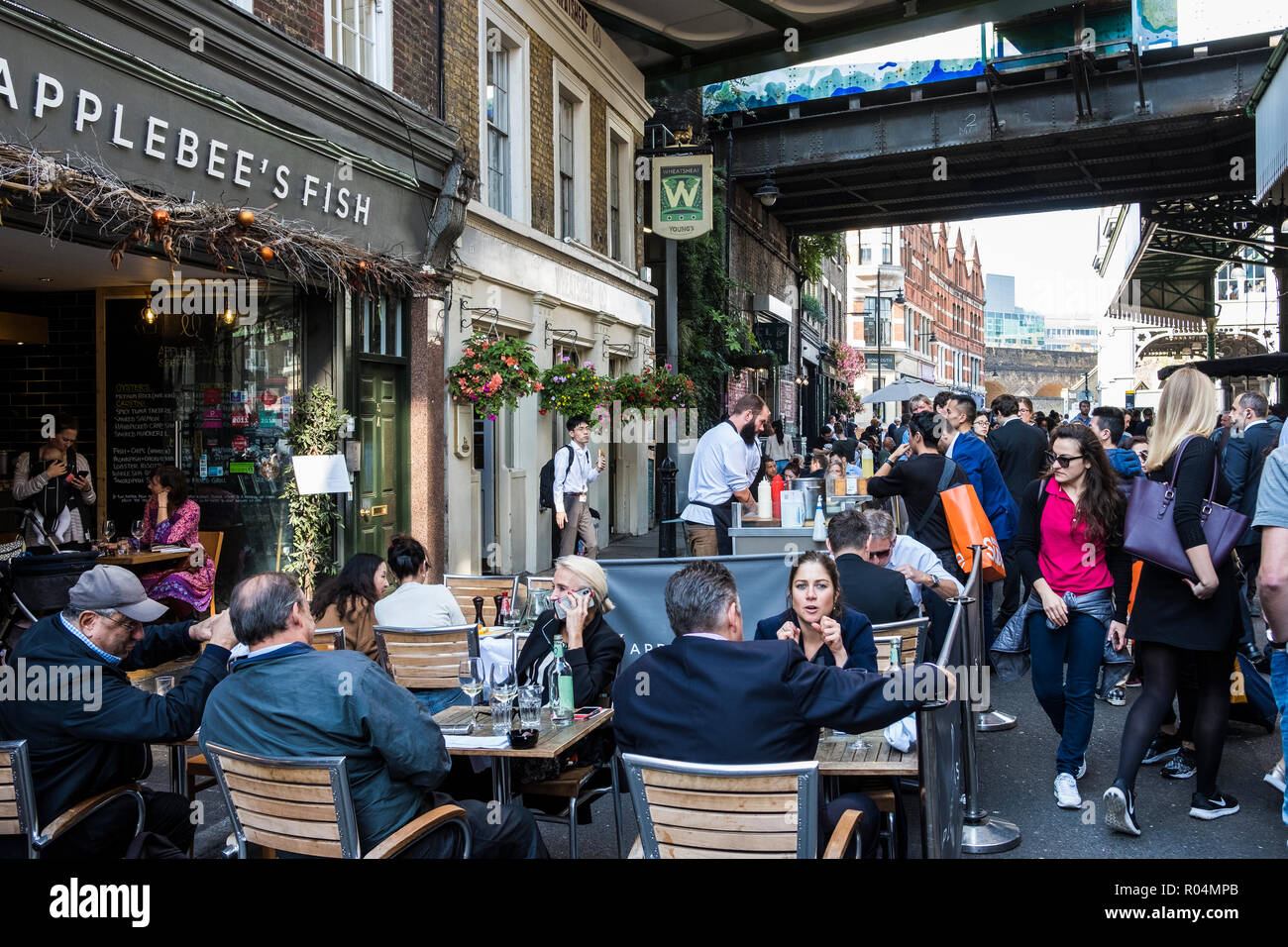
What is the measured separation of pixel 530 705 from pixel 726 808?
4.95ft

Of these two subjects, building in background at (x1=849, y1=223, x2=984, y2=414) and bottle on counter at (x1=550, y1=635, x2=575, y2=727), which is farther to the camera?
building in background at (x1=849, y1=223, x2=984, y2=414)

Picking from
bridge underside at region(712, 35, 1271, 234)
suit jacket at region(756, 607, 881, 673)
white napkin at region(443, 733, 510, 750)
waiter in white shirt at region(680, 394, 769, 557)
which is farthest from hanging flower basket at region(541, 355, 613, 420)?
bridge underside at region(712, 35, 1271, 234)

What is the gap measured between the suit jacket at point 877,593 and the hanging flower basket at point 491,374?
23.2ft

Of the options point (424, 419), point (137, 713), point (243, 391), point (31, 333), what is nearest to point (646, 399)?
point (424, 419)

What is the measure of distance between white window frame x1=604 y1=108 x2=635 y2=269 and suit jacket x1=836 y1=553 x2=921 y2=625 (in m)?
13.5

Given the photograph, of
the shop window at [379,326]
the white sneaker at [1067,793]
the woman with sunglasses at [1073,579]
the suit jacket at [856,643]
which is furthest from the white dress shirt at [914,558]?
the shop window at [379,326]

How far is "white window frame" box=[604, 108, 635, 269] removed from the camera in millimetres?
18641

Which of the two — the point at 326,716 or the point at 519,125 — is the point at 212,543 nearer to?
the point at 326,716

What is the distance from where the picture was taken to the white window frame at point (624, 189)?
61.2ft

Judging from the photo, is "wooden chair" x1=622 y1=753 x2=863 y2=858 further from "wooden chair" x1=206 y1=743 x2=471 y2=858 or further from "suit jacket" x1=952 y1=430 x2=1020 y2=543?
"suit jacket" x1=952 y1=430 x2=1020 y2=543

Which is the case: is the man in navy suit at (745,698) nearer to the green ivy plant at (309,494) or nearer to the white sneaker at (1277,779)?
the white sneaker at (1277,779)

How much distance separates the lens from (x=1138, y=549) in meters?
5.29

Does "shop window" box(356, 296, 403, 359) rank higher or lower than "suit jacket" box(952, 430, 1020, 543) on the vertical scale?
higher
